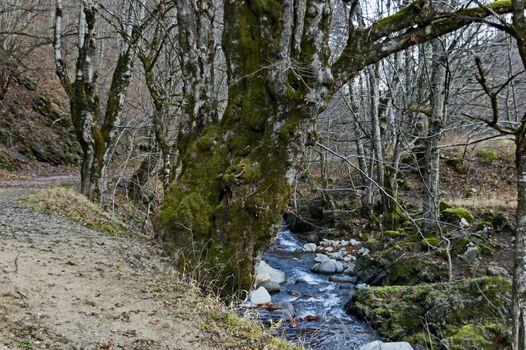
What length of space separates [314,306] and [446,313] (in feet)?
8.89

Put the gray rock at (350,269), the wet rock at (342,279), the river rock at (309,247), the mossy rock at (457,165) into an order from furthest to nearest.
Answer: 1. the mossy rock at (457,165)
2. the river rock at (309,247)
3. the gray rock at (350,269)
4. the wet rock at (342,279)

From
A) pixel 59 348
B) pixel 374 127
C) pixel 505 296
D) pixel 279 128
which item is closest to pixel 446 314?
pixel 505 296

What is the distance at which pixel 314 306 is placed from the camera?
8531mm

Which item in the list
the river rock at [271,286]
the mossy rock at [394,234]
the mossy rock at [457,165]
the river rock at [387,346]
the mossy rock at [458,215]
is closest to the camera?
the river rock at [387,346]

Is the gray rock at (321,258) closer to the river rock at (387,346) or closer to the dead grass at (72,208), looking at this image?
the dead grass at (72,208)

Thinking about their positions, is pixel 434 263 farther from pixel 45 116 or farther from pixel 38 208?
pixel 45 116

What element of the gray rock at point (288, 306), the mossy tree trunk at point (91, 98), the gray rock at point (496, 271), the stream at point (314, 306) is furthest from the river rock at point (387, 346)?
the mossy tree trunk at point (91, 98)

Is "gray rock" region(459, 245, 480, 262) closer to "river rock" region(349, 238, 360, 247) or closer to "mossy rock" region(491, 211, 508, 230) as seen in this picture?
"mossy rock" region(491, 211, 508, 230)

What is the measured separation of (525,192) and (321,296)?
21.0ft

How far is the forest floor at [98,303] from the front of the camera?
3.39 meters

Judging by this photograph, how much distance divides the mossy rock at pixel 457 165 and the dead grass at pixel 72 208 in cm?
1665

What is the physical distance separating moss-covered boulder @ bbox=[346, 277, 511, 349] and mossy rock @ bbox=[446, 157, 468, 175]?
14234 millimetres

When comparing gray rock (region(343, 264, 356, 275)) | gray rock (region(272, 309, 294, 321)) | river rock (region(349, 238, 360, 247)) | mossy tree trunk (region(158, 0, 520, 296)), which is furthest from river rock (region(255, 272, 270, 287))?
river rock (region(349, 238, 360, 247))

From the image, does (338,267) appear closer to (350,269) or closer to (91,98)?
(350,269)
